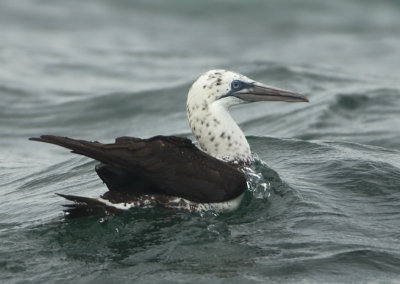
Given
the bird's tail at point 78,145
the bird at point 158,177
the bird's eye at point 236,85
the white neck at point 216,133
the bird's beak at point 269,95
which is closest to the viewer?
the bird's tail at point 78,145

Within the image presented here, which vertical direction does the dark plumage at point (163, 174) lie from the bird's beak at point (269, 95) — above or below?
below

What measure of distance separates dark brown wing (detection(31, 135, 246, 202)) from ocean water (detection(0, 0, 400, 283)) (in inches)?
9.8

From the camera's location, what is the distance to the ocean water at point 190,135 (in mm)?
8156

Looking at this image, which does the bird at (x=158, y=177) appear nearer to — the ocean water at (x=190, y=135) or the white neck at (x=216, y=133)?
the ocean water at (x=190, y=135)

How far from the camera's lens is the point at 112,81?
21.7 meters

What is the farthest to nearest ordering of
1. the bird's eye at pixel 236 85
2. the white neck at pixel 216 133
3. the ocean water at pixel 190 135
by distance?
1. the bird's eye at pixel 236 85
2. the white neck at pixel 216 133
3. the ocean water at pixel 190 135

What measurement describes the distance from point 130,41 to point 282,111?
1099cm

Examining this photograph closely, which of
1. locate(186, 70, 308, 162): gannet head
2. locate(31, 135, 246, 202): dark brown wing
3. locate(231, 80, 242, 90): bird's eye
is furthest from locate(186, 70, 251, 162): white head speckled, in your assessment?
locate(31, 135, 246, 202): dark brown wing

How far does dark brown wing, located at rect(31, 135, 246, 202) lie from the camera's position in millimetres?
8711

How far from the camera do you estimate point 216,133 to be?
970 cm

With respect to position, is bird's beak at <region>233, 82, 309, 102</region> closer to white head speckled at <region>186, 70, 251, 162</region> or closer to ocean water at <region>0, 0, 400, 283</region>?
white head speckled at <region>186, 70, 251, 162</region>

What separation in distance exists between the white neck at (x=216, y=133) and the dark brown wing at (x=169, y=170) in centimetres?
59

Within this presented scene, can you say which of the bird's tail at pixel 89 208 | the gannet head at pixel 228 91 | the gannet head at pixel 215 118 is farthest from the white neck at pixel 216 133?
the bird's tail at pixel 89 208

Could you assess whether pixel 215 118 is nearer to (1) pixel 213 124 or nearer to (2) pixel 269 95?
(1) pixel 213 124
